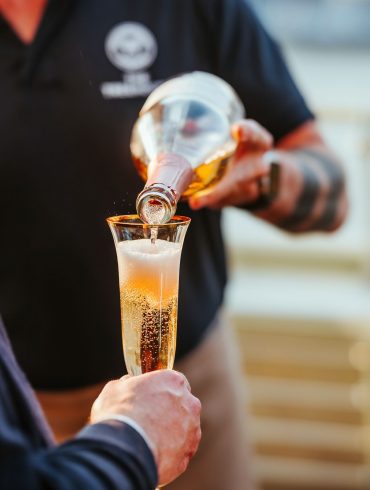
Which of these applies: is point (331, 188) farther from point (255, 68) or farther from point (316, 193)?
point (255, 68)

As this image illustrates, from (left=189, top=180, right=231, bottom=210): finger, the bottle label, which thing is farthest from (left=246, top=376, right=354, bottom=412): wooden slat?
the bottle label

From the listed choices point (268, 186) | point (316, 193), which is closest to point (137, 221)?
point (268, 186)

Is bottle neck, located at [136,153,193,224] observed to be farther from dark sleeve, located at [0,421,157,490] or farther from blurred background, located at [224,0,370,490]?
blurred background, located at [224,0,370,490]

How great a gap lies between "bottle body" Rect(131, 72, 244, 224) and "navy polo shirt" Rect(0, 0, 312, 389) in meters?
0.12

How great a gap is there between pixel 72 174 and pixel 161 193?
435 mm

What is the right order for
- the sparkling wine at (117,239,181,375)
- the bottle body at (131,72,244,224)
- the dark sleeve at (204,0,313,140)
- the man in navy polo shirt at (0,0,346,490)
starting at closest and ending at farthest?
1. the sparkling wine at (117,239,181,375)
2. the bottle body at (131,72,244,224)
3. the man in navy polo shirt at (0,0,346,490)
4. the dark sleeve at (204,0,313,140)

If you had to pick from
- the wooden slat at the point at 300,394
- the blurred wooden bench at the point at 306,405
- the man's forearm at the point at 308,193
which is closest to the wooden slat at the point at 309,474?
the blurred wooden bench at the point at 306,405

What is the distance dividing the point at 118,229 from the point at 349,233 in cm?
185

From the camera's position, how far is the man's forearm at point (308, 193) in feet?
3.78

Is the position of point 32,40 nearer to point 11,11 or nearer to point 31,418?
point 11,11

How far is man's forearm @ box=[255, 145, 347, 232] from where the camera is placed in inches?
45.4

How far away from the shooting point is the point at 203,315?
1.13 m

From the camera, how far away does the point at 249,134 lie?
94 cm

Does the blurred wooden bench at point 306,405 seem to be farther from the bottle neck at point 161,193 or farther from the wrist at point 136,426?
the wrist at point 136,426
